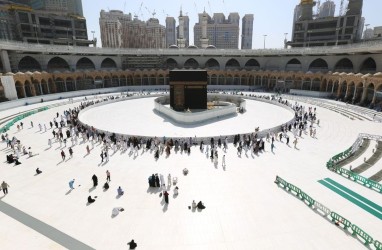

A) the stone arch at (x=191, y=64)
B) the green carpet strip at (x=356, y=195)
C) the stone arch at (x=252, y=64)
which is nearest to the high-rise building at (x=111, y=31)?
the stone arch at (x=191, y=64)

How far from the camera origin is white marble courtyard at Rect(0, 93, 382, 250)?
10.5 meters

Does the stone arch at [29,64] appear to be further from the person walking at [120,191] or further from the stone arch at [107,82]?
the person walking at [120,191]

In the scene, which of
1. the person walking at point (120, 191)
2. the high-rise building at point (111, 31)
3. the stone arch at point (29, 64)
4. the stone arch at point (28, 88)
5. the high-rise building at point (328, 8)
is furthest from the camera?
the high-rise building at point (328, 8)

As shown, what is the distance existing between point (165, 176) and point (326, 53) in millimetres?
52153

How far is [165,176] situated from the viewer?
1633 cm

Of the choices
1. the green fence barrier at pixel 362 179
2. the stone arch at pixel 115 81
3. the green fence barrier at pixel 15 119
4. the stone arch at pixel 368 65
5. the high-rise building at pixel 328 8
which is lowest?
the green fence barrier at pixel 362 179

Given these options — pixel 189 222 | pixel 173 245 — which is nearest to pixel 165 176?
pixel 189 222

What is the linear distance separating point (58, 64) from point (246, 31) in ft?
471

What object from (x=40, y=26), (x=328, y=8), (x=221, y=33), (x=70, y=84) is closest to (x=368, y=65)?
(x=70, y=84)

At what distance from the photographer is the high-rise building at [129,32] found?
386 ft

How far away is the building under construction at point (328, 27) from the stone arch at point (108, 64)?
57334 millimetres

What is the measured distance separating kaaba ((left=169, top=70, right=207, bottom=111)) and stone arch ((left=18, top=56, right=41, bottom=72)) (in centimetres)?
3987

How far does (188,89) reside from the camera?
33188 millimetres

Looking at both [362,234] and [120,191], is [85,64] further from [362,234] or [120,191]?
[362,234]
